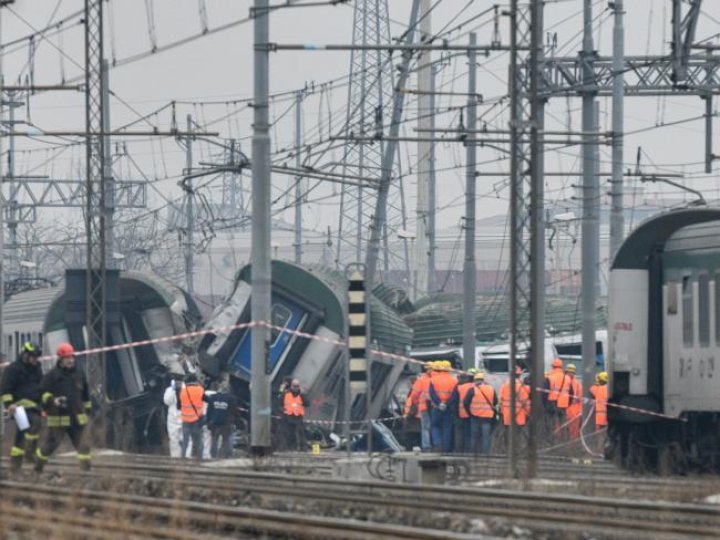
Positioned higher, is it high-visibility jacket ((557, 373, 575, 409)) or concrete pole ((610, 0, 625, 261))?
concrete pole ((610, 0, 625, 261))

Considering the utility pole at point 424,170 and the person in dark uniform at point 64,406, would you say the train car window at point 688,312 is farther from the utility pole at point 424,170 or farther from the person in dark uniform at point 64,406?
the utility pole at point 424,170

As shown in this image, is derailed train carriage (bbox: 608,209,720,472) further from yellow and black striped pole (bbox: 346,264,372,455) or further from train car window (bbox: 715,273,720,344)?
yellow and black striped pole (bbox: 346,264,372,455)

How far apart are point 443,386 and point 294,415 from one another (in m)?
4.08

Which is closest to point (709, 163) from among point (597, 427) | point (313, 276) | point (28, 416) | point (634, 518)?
point (597, 427)

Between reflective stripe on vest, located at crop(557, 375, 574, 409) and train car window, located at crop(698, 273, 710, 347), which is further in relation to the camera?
reflective stripe on vest, located at crop(557, 375, 574, 409)

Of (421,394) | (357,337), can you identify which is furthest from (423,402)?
(357,337)

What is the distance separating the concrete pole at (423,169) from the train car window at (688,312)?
20.0 metres

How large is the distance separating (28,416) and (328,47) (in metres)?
7.95

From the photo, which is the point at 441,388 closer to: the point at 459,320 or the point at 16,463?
the point at 16,463

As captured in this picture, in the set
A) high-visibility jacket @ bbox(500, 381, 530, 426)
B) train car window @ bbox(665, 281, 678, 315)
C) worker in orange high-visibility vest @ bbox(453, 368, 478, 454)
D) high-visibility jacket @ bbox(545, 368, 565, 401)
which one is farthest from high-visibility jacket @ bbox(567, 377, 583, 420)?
train car window @ bbox(665, 281, 678, 315)

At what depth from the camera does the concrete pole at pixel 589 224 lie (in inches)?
1407

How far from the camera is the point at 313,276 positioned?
39719 mm

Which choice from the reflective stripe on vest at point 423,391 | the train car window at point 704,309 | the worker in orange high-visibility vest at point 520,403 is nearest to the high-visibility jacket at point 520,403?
the worker in orange high-visibility vest at point 520,403

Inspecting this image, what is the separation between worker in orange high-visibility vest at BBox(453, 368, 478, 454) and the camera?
32.8 meters
